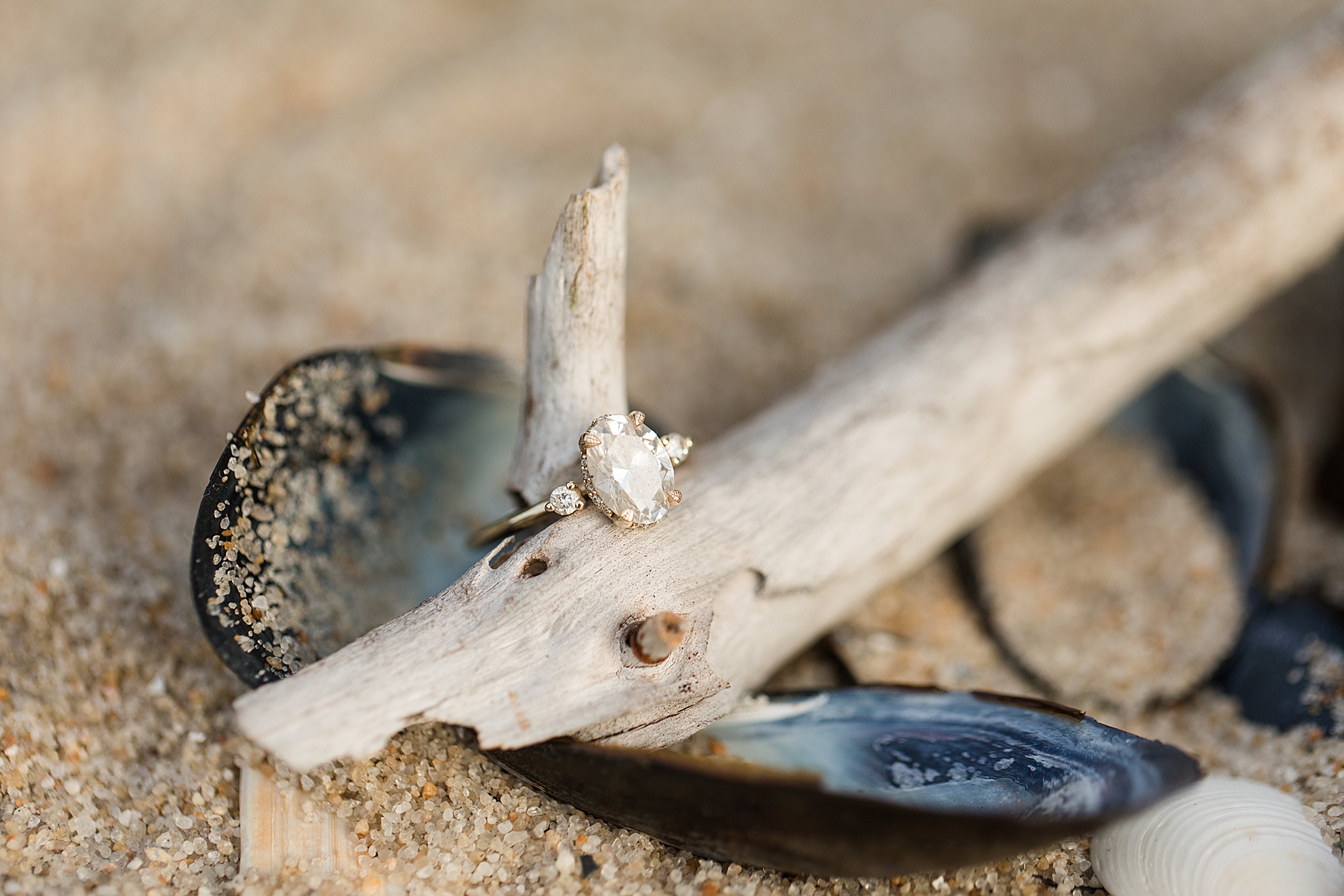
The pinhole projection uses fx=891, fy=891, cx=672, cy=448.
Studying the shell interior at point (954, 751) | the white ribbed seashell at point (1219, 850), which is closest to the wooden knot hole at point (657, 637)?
the shell interior at point (954, 751)

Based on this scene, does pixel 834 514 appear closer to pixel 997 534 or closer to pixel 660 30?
pixel 997 534

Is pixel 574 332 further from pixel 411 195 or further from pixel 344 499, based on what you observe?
pixel 411 195

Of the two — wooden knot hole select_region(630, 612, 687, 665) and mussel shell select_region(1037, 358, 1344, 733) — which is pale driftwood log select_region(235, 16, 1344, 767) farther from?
mussel shell select_region(1037, 358, 1344, 733)

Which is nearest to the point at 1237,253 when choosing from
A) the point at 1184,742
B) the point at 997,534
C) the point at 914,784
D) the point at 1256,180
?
the point at 1256,180

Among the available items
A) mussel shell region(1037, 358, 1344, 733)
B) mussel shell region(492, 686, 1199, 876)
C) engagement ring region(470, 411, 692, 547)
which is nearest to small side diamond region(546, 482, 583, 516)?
engagement ring region(470, 411, 692, 547)

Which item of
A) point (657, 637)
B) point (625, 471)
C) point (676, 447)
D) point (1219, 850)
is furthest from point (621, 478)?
point (1219, 850)

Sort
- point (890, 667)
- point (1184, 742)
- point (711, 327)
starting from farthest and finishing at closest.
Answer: point (711, 327) → point (890, 667) → point (1184, 742)
